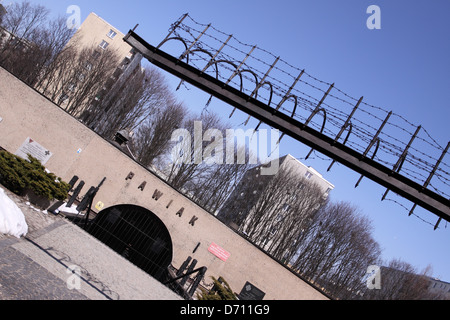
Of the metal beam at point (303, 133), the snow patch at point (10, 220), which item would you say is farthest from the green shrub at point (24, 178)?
the metal beam at point (303, 133)

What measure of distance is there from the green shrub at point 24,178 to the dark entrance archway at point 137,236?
10.1 ft

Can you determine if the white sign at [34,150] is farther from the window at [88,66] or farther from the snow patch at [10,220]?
the window at [88,66]

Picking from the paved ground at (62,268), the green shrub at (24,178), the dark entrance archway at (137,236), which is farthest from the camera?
the dark entrance archway at (137,236)

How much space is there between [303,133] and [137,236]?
36.0 feet

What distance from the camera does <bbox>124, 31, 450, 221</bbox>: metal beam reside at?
→ 6.47 m

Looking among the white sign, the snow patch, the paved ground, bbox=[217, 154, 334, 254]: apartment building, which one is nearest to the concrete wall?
the white sign

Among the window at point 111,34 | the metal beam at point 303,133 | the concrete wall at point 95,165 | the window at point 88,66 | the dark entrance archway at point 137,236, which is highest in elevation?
the window at point 111,34

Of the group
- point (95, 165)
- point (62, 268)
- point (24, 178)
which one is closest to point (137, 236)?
point (95, 165)

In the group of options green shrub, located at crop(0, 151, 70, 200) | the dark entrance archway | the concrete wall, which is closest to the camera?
green shrub, located at crop(0, 151, 70, 200)

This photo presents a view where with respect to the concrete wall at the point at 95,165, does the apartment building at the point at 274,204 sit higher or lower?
higher

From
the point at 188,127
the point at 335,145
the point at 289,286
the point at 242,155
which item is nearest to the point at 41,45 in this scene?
the point at 188,127

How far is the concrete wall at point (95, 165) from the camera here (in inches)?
703

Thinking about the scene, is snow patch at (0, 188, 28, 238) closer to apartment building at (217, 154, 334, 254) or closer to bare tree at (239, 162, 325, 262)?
apartment building at (217, 154, 334, 254)

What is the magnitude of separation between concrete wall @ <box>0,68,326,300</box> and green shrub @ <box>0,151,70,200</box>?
5326 millimetres
